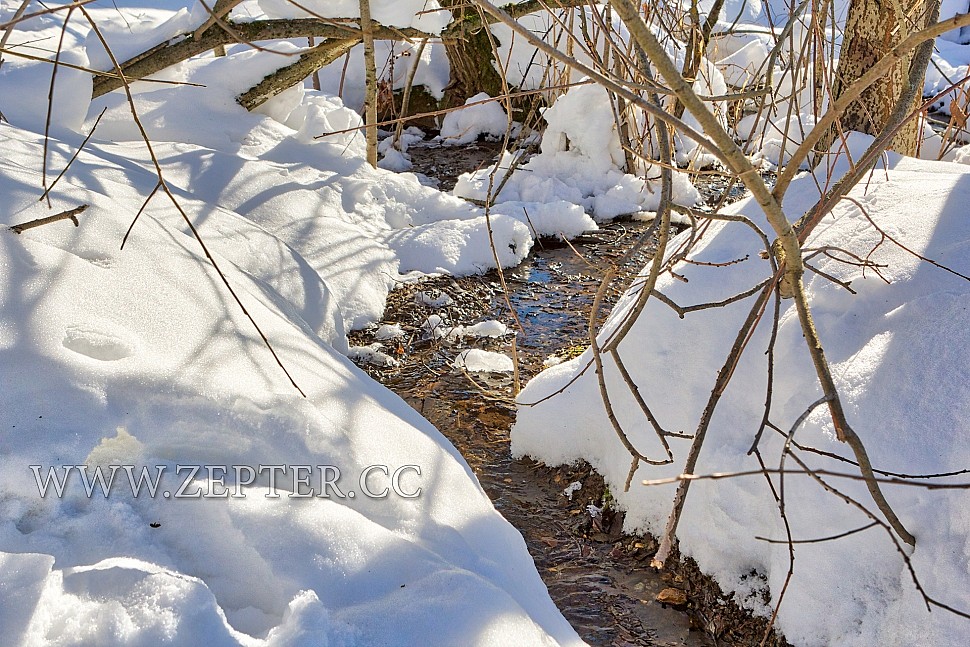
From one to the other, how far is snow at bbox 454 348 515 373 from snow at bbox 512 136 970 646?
2.26 ft

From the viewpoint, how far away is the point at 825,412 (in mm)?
1776

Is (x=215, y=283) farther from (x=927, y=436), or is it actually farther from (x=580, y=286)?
(x=580, y=286)

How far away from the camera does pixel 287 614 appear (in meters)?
1.04

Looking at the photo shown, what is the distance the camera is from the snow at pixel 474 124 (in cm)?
700

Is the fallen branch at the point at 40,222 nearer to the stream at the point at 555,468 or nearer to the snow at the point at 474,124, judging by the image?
the stream at the point at 555,468

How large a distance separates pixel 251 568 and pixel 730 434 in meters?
1.31

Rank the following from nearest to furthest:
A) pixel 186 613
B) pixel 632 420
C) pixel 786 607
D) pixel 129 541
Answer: pixel 186 613
pixel 129 541
pixel 786 607
pixel 632 420

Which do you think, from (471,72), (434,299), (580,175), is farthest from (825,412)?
(471,72)

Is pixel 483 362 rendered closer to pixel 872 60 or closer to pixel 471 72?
pixel 872 60

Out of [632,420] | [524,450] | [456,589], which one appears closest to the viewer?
[456,589]

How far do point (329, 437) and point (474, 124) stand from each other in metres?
5.95

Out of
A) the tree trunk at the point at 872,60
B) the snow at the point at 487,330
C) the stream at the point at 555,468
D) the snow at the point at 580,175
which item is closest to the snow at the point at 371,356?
the stream at the point at 555,468

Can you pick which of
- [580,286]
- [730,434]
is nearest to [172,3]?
[580,286]

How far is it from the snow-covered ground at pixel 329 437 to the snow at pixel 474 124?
4273 millimetres
